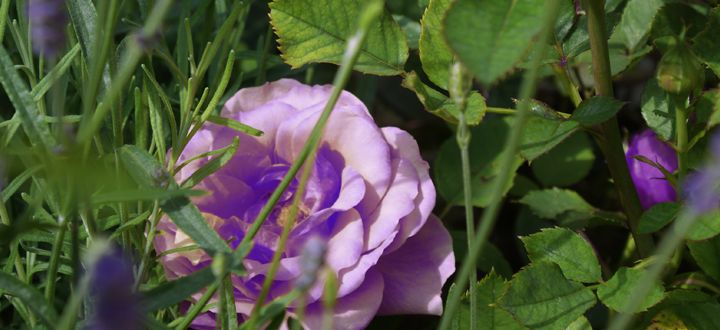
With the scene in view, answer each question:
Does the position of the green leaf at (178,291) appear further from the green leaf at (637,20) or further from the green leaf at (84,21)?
the green leaf at (637,20)

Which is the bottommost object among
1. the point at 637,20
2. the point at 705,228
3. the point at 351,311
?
the point at 351,311

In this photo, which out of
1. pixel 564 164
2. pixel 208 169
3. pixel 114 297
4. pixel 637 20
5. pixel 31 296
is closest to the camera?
pixel 114 297

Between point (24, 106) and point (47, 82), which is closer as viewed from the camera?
point (24, 106)

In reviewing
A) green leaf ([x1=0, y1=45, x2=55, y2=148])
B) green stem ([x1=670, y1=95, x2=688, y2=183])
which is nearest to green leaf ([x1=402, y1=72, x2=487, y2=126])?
green stem ([x1=670, y1=95, x2=688, y2=183])

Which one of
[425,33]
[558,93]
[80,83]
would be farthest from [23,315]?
[558,93]

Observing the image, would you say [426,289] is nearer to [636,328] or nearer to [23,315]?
[636,328]

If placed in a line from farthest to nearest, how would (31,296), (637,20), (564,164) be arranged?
(564,164) < (637,20) < (31,296)

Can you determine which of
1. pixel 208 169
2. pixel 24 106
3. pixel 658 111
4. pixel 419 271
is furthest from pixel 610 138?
pixel 24 106

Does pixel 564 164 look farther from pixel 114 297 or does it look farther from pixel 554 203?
pixel 114 297
